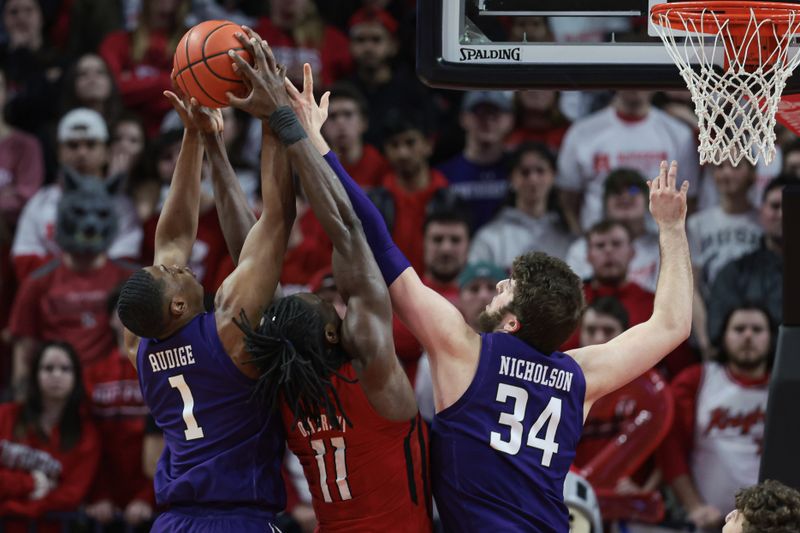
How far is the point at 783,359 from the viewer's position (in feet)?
18.2

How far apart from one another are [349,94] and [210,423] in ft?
14.7

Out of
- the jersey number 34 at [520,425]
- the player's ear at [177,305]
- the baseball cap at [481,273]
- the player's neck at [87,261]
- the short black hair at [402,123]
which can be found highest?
the short black hair at [402,123]

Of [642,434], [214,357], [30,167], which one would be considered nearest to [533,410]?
[214,357]

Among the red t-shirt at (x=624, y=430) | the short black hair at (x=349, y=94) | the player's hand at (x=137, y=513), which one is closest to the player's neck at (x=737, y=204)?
the red t-shirt at (x=624, y=430)

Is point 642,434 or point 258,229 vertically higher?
point 258,229

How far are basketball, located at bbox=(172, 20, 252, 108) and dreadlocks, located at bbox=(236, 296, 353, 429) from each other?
2.56 ft

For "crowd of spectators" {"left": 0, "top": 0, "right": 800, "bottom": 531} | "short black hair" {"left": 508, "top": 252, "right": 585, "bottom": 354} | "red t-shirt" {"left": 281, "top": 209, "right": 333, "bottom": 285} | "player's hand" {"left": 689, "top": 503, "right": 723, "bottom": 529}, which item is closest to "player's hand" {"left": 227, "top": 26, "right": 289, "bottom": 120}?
"short black hair" {"left": 508, "top": 252, "right": 585, "bottom": 354}

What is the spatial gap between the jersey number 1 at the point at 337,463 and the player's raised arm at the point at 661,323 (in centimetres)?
95

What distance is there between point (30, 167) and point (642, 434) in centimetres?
473

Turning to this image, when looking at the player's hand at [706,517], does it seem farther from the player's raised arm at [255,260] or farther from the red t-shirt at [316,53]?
the red t-shirt at [316,53]

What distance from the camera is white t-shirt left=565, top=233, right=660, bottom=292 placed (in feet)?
27.5

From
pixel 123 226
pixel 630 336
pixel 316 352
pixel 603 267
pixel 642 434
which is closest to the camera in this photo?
pixel 316 352

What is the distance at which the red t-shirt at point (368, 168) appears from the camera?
9.12 metres

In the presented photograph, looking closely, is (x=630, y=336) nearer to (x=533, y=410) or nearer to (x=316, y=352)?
(x=533, y=410)
